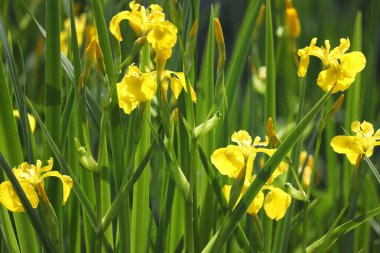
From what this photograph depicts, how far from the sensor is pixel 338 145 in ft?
2.87

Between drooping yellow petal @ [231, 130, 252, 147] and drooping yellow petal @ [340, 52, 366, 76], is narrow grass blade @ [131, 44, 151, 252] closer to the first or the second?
drooping yellow petal @ [231, 130, 252, 147]

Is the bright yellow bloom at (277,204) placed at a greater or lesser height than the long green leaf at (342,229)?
greater

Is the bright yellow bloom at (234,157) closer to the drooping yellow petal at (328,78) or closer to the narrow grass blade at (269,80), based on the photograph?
the drooping yellow petal at (328,78)

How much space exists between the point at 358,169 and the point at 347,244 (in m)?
0.51

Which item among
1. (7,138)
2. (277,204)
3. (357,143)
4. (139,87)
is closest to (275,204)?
(277,204)

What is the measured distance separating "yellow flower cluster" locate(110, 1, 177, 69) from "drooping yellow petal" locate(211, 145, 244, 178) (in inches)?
4.7

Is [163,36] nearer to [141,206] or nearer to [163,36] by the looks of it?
[163,36]

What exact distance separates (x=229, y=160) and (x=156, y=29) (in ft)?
0.56

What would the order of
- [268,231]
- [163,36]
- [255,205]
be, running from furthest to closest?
[268,231], [255,205], [163,36]

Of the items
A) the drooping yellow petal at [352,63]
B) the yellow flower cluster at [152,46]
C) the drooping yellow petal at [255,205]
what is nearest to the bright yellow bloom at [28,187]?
the yellow flower cluster at [152,46]

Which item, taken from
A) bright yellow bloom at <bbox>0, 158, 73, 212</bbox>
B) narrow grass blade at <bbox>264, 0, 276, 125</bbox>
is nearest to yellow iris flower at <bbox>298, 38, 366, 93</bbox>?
narrow grass blade at <bbox>264, 0, 276, 125</bbox>

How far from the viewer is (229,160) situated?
85cm

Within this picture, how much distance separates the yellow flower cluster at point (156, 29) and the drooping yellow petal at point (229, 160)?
0.12 meters

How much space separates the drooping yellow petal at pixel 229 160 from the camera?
0.84 metres
